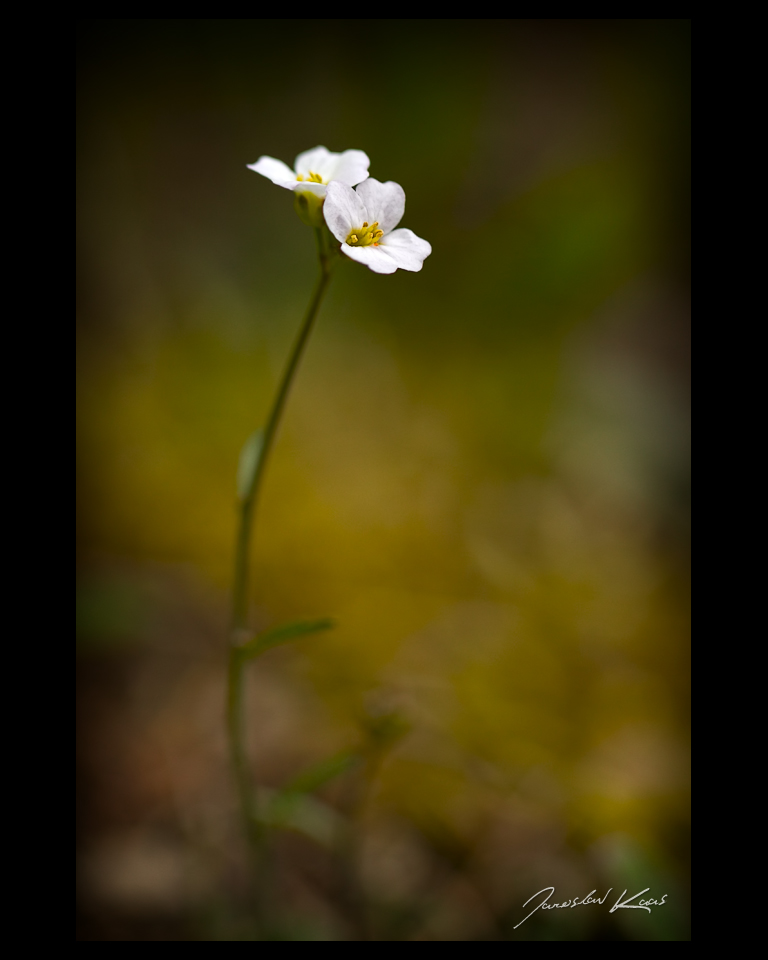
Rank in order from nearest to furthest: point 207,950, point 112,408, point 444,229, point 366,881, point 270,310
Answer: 1. point 207,950
2. point 366,881
3. point 112,408
4. point 270,310
5. point 444,229

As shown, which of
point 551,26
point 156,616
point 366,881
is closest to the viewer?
point 366,881

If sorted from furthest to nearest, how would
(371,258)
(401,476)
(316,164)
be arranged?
1. (401,476)
2. (316,164)
3. (371,258)

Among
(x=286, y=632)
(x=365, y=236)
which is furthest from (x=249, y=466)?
(x=365, y=236)

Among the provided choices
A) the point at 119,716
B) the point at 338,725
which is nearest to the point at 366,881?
the point at 338,725

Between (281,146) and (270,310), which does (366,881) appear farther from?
(281,146)

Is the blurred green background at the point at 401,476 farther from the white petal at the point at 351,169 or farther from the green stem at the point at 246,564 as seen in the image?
the white petal at the point at 351,169

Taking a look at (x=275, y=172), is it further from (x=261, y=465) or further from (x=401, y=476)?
(x=401, y=476)
